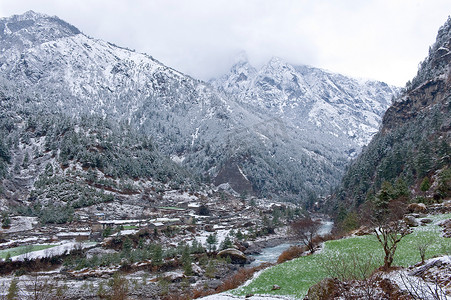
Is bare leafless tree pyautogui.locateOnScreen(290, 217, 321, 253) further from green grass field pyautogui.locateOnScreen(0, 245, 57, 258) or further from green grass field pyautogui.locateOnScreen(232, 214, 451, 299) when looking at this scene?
green grass field pyautogui.locateOnScreen(0, 245, 57, 258)

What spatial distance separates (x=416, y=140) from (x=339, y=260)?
95.6 m

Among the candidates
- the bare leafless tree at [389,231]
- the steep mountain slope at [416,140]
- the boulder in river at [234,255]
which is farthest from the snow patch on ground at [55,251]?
the steep mountain slope at [416,140]

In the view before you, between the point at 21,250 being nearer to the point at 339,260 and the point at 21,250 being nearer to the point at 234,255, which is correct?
the point at 234,255

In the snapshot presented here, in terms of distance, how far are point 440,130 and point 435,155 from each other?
16679 millimetres

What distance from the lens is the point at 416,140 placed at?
99.6m

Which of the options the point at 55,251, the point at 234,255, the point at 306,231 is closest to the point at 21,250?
the point at 55,251

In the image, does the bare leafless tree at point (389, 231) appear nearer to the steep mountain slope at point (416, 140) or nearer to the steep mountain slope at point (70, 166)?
the steep mountain slope at point (416, 140)

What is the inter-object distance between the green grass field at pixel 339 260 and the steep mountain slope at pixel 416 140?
3319 cm

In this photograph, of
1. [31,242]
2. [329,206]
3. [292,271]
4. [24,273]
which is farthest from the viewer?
[329,206]

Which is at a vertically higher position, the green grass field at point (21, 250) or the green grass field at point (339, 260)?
the green grass field at point (339, 260)

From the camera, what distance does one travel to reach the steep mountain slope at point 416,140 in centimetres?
7406

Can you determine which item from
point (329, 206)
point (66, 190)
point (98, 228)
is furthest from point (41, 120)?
point (329, 206)

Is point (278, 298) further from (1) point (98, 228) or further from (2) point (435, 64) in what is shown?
(2) point (435, 64)

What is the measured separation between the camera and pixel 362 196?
102 m
